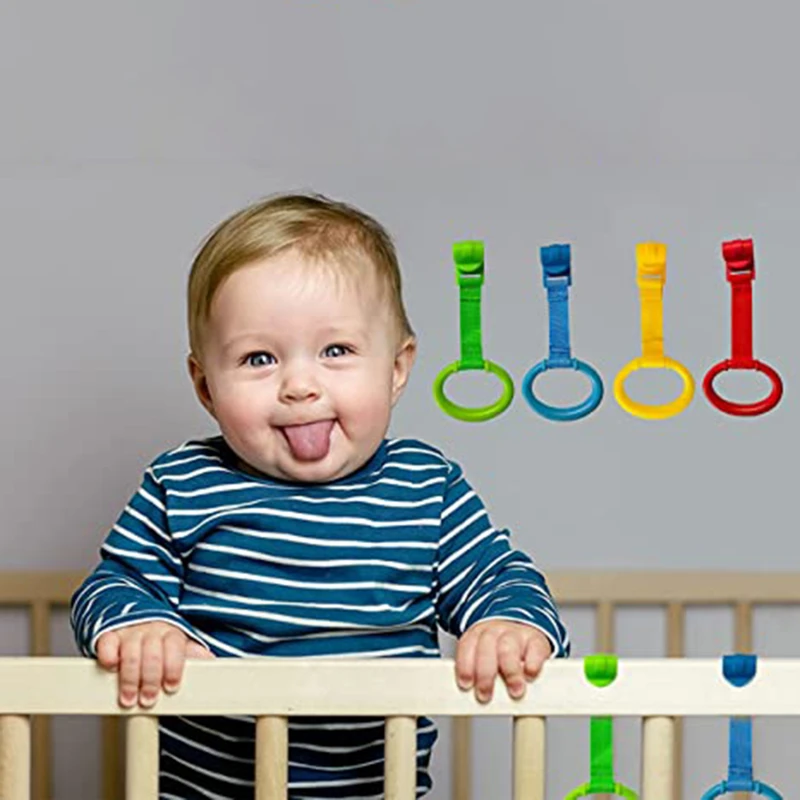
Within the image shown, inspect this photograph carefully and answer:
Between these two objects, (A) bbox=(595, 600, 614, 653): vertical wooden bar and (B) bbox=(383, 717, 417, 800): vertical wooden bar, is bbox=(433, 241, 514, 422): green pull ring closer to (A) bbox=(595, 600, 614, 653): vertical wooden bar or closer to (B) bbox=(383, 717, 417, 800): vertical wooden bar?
(B) bbox=(383, 717, 417, 800): vertical wooden bar

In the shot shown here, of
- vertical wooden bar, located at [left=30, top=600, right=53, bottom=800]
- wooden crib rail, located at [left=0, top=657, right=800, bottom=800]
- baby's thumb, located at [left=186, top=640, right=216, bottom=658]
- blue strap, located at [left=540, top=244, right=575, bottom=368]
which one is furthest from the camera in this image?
vertical wooden bar, located at [left=30, top=600, right=53, bottom=800]

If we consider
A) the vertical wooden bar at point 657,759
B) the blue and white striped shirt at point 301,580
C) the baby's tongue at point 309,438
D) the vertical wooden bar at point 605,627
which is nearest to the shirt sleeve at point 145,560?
the blue and white striped shirt at point 301,580

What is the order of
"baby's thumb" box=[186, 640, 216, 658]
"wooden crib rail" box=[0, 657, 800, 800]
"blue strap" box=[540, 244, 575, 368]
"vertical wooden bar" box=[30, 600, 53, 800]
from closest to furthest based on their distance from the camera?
"wooden crib rail" box=[0, 657, 800, 800] → "baby's thumb" box=[186, 640, 216, 658] → "blue strap" box=[540, 244, 575, 368] → "vertical wooden bar" box=[30, 600, 53, 800]

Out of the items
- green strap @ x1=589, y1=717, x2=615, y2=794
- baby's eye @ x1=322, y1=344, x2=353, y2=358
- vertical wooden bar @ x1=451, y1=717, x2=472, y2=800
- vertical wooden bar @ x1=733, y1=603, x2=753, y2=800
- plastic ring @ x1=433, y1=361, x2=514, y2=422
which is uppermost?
baby's eye @ x1=322, y1=344, x2=353, y2=358

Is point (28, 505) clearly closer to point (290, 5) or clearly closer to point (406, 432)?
point (406, 432)

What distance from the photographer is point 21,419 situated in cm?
179

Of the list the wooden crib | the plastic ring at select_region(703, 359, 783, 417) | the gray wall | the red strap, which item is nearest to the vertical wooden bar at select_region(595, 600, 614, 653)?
the gray wall

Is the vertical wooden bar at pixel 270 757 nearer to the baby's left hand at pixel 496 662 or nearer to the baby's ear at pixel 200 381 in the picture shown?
the baby's left hand at pixel 496 662

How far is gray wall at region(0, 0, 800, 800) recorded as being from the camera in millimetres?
1771

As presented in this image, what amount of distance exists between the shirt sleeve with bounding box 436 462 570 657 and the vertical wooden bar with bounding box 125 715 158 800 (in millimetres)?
260

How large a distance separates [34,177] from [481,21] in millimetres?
463

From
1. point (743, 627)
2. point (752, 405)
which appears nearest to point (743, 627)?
point (743, 627)

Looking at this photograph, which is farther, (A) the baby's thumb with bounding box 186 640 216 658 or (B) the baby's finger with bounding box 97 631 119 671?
(A) the baby's thumb with bounding box 186 640 216 658

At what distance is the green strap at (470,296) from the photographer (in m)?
1.24
